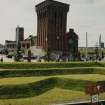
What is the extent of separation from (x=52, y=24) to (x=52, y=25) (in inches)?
12.9

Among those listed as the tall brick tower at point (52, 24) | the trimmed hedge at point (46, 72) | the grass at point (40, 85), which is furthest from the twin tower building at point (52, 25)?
the grass at point (40, 85)

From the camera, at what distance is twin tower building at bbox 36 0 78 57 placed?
105 metres

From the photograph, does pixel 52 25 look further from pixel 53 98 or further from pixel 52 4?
pixel 53 98

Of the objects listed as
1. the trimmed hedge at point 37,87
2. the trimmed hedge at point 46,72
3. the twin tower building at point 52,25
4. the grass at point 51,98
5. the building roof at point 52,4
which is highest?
→ the building roof at point 52,4

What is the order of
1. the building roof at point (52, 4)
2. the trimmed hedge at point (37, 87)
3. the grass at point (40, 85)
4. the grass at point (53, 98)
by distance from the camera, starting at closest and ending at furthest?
1. the grass at point (53, 98)
2. the grass at point (40, 85)
3. the trimmed hedge at point (37, 87)
4. the building roof at point (52, 4)

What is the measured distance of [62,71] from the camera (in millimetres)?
37469

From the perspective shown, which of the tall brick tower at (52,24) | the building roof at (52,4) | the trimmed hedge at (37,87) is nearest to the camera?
the trimmed hedge at (37,87)

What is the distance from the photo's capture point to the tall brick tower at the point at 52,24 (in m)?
105

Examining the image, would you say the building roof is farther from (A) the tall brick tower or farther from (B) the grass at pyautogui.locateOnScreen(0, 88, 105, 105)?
(B) the grass at pyautogui.locateOnScreen(0, 88, 105, 105)

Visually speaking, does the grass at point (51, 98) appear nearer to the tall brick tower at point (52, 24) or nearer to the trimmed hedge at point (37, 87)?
the trimmed hedge at point (37, 87)

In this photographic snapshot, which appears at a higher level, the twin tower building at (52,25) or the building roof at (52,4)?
the building roof at (52,4)

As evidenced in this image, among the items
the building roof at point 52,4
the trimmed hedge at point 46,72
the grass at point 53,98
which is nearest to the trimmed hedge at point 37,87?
the grass at point 53,98

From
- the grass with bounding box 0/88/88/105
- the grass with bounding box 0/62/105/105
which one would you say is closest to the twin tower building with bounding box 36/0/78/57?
the grass with bounding box 0/62/105/105

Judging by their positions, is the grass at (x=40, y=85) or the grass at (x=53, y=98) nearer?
the grass at (x=53, y=98)
